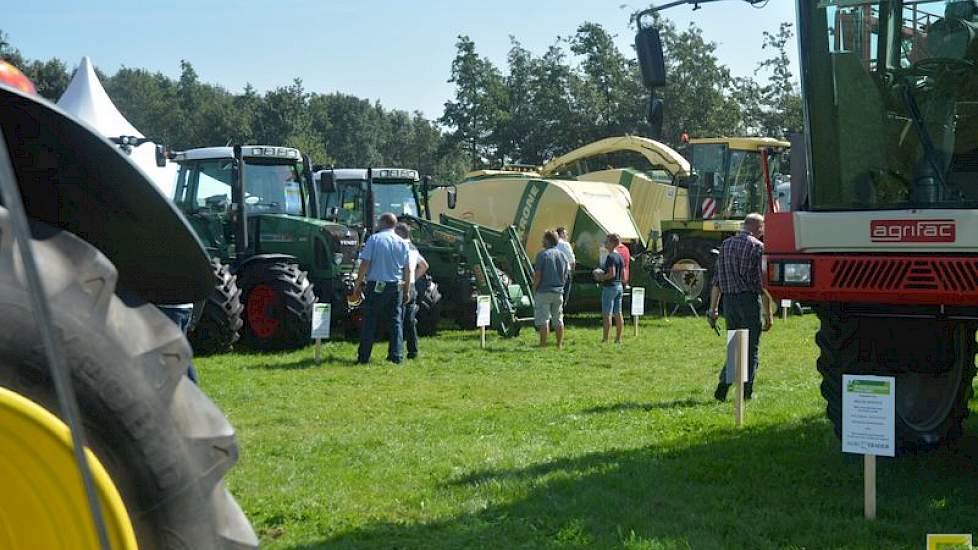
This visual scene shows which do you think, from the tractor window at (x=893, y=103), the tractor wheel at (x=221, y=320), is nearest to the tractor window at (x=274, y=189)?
the tractor wheel at (x=221, y=320)

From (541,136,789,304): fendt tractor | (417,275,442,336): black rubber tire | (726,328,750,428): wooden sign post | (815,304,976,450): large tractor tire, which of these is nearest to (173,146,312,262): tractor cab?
(417,275,442,336): black rubber tire

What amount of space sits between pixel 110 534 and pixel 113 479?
0.10m

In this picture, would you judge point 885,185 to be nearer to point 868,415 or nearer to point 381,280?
point 868,415

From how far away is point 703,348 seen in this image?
596 inches

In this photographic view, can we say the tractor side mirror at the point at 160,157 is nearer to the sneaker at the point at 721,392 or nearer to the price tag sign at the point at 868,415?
the sneaker at the point at 721,392

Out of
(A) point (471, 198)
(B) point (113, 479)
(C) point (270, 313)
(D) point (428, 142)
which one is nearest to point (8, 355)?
(B) point (113, 479)

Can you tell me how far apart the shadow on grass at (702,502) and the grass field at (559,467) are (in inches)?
0.6

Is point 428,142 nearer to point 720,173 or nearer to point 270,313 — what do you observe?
point 720,173

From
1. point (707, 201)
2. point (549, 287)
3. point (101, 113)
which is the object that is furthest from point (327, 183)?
point (707, 201)

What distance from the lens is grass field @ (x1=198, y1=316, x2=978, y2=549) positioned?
567cm

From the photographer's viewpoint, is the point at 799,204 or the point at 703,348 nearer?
the point at 799,204

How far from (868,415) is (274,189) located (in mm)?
10803

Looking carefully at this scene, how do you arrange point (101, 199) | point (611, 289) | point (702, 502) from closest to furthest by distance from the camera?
point (101, 199) → point (702, 502) → point (611, 289)

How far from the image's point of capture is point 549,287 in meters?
15.2
